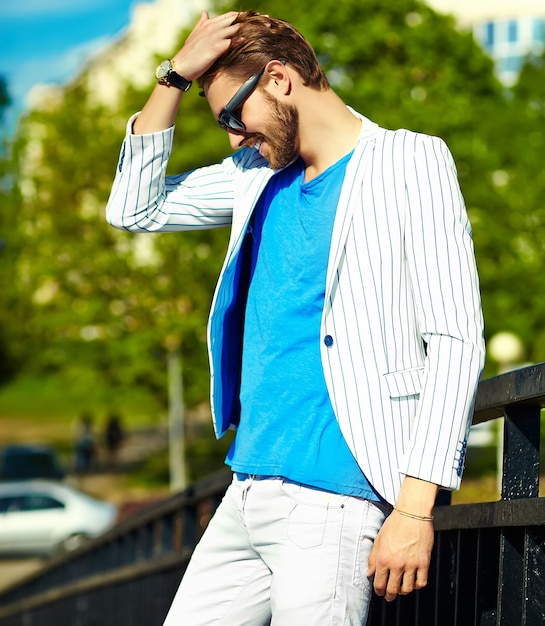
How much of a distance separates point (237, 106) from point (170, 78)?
330mm

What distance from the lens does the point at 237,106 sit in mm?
2475

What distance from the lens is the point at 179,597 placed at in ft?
8.62

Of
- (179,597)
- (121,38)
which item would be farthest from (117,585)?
(121,38)

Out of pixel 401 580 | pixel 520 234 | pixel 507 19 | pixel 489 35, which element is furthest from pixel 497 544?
pixel 489 35

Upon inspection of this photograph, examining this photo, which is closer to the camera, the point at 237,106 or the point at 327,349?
the point at 327,349

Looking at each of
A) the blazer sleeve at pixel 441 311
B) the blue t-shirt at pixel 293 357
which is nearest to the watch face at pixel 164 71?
the blue t-shirt at pixel 293 357

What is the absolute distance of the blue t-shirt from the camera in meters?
2.31

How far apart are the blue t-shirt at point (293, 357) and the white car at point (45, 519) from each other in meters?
20.1

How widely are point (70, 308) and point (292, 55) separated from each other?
2261 centimetres

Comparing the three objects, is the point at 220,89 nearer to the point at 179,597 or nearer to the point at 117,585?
the point at 179,597

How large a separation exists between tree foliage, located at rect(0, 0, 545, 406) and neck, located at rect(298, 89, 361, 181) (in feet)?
53.2

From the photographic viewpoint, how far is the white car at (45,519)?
22125 mm

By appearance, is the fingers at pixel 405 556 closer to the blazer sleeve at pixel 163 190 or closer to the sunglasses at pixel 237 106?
the sunglasses at pixel 237 106

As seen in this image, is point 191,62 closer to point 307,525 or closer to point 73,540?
point 307,525
